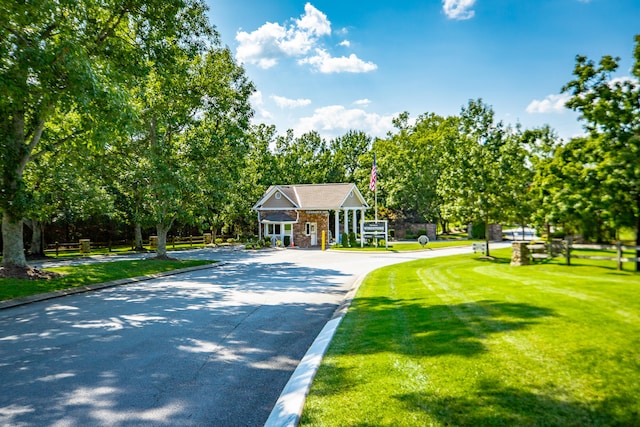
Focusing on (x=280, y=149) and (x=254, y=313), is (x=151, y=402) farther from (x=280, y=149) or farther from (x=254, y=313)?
(x=280, y=149)

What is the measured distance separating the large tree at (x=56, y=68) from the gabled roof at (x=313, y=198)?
83.0ft

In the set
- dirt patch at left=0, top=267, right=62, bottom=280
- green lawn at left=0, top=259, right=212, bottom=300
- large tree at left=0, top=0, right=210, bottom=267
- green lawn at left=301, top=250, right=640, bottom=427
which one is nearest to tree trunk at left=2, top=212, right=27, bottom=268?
large tree at left=0, top=0, right=210, bottom=267

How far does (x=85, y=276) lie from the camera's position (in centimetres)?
1507

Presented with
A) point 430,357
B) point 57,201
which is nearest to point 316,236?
point 57,201

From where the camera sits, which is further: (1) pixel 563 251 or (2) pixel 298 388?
(1) pixel 563 251

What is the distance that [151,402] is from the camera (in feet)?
15.7

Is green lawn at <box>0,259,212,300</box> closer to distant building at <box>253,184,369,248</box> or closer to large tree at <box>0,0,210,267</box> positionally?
large tree at <box>0,0,210,267</box>

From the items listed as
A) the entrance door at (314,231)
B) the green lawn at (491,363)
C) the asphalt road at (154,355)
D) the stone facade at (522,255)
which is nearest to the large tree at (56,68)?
the asphalt road at (154,355)

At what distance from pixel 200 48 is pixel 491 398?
2128cm

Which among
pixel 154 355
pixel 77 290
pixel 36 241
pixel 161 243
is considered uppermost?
pixel 36 241

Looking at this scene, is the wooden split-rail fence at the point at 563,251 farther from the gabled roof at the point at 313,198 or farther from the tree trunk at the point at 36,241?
the tree trunk at the point at 36,241

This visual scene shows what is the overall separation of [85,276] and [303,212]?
27121 mm

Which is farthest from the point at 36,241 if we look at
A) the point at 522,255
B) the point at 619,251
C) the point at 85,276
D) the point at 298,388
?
the point at 619,251

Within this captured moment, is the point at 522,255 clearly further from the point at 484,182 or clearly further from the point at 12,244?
the point at 12,244
